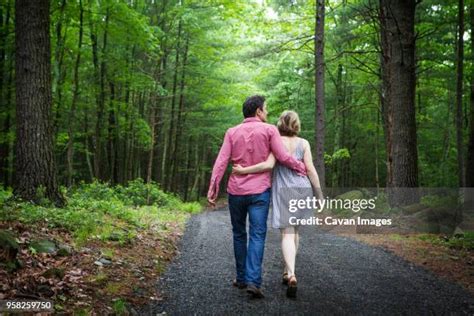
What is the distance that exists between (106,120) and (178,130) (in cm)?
460

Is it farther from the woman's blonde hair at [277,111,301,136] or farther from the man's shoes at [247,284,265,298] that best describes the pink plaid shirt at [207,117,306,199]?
the man's shoes at [247,284,265,298]

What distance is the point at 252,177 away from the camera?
185 inches

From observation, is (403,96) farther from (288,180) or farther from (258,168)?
(258,168)

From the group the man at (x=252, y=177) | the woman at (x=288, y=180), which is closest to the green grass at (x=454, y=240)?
the woman at (x=288, y=180)

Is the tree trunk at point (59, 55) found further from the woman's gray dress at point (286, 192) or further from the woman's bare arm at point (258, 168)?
the woman's gray dress at point (286, 192)

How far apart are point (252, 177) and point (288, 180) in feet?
1.55

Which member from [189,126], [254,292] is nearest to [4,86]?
[189,126]

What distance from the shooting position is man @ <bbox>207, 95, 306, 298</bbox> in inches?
184

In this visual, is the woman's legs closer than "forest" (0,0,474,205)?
Yes

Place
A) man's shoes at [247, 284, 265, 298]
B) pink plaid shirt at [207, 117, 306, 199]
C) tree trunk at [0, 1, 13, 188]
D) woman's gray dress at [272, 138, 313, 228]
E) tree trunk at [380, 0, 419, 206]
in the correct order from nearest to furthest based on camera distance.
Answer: man's shoes at [247, 284, 265, 298] < pink plaid shirt at [207, 117, 306, 199] < woman's gray dress at [272, 138, 313, 228] < tree trunk at [380, 0, 419, 206] < tree trunk at [0, 1, 13, 188]

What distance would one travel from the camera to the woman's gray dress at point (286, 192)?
4824 millimetres

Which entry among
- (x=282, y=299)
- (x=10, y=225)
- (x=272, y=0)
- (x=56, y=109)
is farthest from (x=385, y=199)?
(x=56, y=109)

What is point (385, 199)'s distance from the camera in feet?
39.6

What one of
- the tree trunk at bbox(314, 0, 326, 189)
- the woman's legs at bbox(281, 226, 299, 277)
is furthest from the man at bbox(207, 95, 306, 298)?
the tree trunk at bbox(314, 0, 326, 189)
